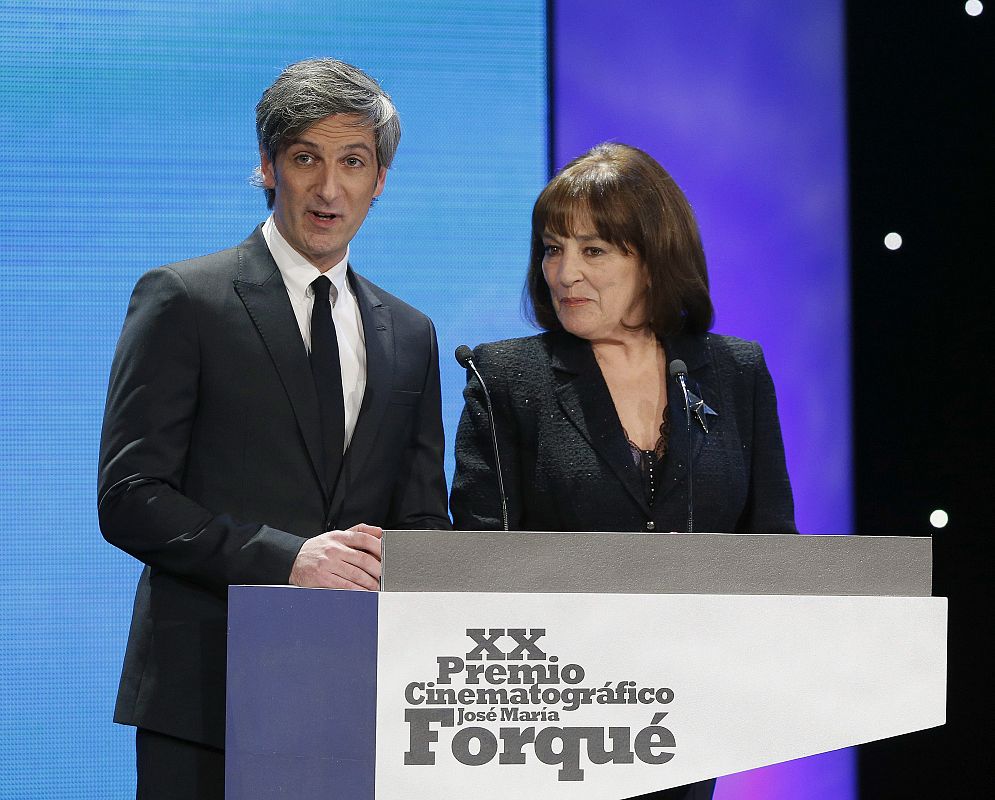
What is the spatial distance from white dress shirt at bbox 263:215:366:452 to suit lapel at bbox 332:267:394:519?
1cm

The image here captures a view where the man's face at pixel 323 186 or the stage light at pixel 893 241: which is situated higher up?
the stage light at pixel 893 241

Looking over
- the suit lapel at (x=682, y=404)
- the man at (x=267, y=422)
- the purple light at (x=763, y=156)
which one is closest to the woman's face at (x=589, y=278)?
the suit lapel at (x=682, y=404)

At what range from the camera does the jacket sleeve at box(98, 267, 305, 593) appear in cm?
195

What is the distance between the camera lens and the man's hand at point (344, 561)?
178cm

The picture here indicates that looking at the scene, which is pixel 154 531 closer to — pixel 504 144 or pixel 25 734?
pixel 25 734

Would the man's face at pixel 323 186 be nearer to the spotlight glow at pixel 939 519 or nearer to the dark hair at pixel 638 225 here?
the dark hair at pixel 638 225

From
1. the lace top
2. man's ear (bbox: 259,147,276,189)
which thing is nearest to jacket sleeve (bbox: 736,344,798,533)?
the lace top

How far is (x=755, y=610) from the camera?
1.50m

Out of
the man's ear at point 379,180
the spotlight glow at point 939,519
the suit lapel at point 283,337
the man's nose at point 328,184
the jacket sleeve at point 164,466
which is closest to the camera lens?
the jacket sleeve at point 164,466

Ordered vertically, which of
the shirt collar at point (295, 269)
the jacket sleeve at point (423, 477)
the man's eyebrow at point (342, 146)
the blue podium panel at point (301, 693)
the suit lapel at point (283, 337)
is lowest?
the blue podium panel at point (301, 693)

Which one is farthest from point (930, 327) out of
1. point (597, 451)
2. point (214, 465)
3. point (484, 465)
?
point (214, 465)

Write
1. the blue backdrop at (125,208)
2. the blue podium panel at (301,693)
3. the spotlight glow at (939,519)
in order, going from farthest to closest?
the spotlight glow at (939,519) < the blue backdrop at (125,208) < the blue podium panel at (301,693)

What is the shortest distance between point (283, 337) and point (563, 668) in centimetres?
96

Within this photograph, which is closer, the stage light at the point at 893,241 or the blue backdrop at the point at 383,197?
the blue backdrop at the point at 383,197
